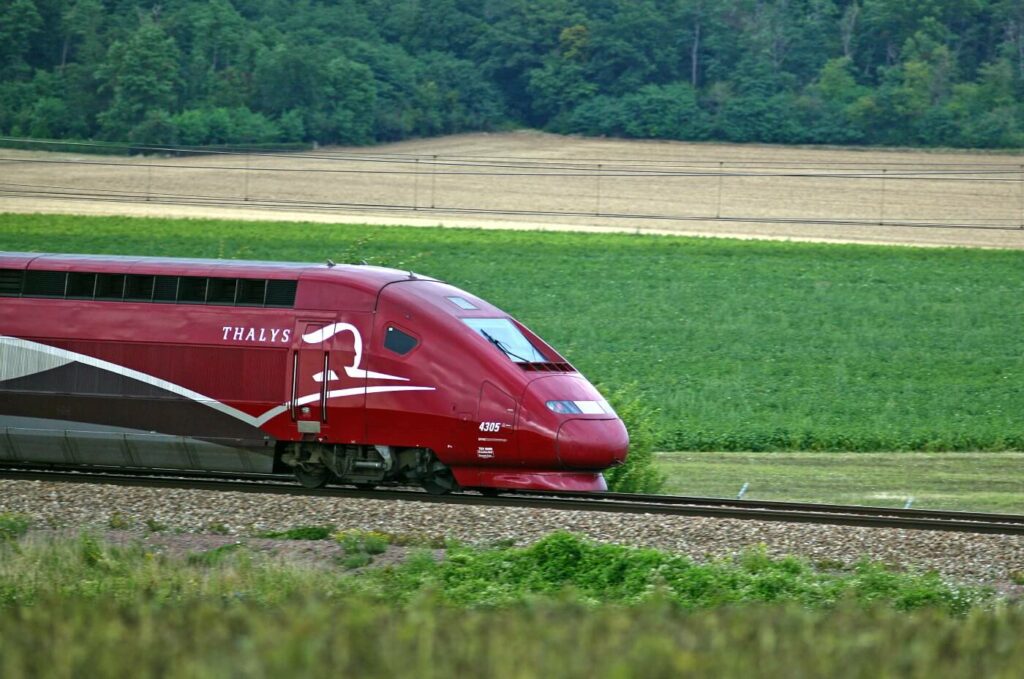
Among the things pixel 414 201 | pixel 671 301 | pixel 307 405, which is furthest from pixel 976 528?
pixel 414 201

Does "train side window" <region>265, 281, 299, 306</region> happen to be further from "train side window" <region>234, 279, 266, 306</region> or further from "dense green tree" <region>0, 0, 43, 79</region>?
"dense green tree" <region>0, 0, 43, 79</region>

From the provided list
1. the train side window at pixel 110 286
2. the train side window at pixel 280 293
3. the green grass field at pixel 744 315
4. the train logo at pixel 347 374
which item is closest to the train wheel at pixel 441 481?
the train logo at pixel 347 374

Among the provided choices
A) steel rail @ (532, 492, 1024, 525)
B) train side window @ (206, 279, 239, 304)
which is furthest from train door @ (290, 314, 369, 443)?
steel rail @ (532, 492, 1024, 525)

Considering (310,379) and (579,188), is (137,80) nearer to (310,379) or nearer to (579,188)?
(579,188)

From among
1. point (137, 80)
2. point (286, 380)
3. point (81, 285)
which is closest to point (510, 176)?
point (137, 80)

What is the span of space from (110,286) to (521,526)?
7030 millimetres

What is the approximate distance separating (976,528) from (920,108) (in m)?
67.4

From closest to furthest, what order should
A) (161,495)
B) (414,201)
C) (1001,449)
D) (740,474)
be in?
(161,495)
(740,474)
(1001,449)
(414,201)

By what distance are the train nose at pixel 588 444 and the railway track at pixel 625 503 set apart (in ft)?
1.72

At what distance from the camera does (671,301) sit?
151 feet

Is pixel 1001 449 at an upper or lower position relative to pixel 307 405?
lower

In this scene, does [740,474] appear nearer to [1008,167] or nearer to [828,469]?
[828,469]

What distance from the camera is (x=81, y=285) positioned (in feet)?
63.6

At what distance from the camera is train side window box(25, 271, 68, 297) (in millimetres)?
19469
